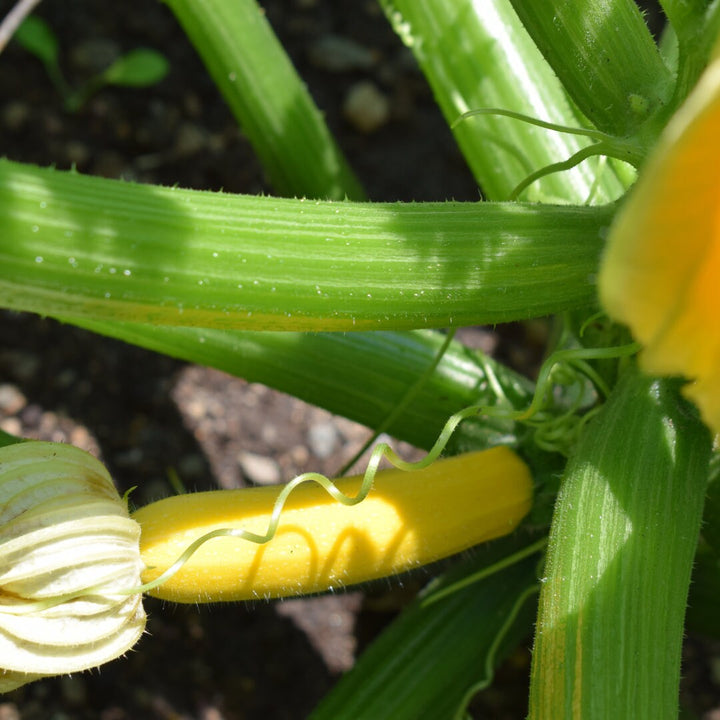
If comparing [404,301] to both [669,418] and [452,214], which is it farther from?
[669,418]

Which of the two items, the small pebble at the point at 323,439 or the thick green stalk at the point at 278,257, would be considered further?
the small pebble at the point at 323,439

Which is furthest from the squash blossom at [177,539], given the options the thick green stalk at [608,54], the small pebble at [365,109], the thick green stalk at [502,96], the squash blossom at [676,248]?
the small pebble at [365,109]

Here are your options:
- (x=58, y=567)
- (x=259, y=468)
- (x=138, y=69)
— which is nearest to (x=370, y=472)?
(x=58, y=567)

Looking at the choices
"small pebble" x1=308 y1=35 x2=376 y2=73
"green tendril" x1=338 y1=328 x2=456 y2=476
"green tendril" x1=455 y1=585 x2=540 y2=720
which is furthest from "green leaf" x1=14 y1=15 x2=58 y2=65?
"green tendril" x1=455 y1=585 x2=540 y2=720

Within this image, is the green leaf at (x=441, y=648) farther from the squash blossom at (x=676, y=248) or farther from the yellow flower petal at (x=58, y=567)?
the squash blossom at (x=676, y=248)

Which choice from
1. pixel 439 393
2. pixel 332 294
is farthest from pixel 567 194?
pixel 332 294

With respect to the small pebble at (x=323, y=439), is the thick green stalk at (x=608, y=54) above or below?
above

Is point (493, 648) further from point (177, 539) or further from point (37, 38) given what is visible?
point (37, 38)
